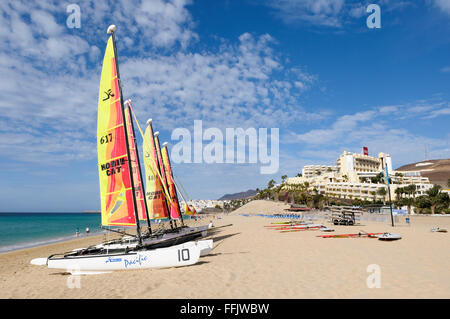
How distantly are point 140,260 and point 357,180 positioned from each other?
133 metres

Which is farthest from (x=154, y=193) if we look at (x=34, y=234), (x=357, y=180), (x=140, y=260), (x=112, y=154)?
(x=357, y=180)

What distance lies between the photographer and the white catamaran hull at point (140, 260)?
12883mm

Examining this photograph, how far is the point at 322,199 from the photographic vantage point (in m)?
104

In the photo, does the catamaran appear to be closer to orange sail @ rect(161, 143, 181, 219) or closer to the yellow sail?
the yellow sail

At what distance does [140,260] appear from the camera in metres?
12.9

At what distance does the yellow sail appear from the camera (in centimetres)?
1516

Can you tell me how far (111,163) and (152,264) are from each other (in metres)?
6.27

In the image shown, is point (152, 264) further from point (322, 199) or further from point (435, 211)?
point (322, 199)

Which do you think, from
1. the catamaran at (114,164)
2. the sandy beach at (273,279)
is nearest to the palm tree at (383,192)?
the sandy beach at (273,279)

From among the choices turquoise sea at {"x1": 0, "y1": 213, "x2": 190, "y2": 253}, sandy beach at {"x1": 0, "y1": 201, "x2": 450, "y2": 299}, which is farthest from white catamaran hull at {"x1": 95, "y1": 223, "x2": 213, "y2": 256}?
turquoise sea at {"x1": 0, "y1": 213, "x2": 190, "y2": 253}

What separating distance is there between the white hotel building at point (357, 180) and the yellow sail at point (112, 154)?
105 meters

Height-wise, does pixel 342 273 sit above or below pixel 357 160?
below

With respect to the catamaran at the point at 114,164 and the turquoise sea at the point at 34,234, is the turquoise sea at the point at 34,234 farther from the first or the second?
the catamaran at the point at 114,164
